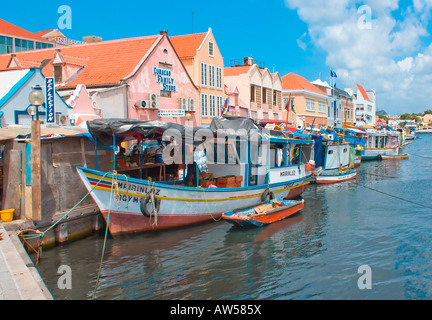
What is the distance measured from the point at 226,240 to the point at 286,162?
7.58 meters

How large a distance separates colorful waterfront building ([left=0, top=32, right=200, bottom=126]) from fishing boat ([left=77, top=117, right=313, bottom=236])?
6353mm

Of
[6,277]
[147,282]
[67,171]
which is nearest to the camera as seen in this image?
[6,277]

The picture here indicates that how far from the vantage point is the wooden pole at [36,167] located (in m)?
12.3

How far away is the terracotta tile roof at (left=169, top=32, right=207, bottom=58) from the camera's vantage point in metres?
32.4

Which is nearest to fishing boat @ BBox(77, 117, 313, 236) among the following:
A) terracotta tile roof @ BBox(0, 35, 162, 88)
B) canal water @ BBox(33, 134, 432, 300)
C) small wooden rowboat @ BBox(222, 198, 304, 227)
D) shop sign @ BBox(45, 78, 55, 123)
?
small wooden rowboat @ BBox(222, 198, 304, 227)

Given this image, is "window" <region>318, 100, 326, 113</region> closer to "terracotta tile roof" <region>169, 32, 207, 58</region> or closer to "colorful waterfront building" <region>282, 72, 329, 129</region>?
"colorful waterfront building" <region>282, 72, 329, 129</region>

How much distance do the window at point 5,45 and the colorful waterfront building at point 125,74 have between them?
13.1m

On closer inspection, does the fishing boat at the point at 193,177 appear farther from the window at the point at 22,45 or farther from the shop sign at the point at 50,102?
the window at the point at 22,45

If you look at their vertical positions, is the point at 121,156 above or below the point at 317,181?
above

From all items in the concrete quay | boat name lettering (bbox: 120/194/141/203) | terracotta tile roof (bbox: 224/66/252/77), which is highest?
terracotta tile roof (bbox: 224/66/252/77)

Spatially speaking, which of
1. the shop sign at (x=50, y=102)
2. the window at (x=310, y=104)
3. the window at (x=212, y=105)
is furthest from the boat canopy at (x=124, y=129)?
the window at (x=310, y=104)
